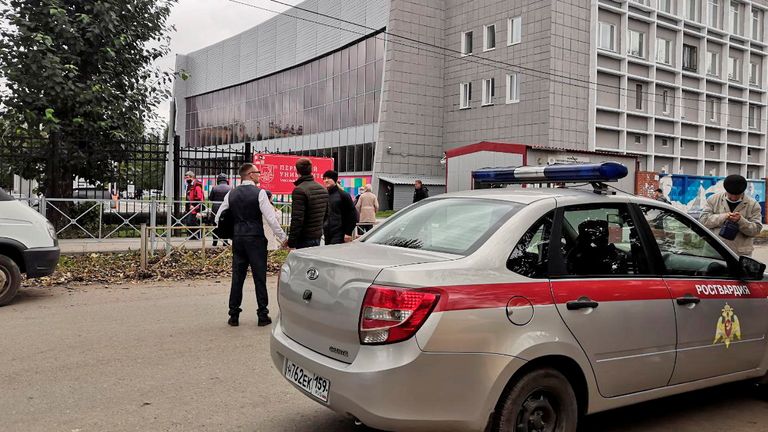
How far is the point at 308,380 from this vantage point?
349 centimetres

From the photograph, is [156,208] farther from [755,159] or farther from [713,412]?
[755,159]

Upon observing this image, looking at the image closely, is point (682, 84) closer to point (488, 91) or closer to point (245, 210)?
point (488, 91)

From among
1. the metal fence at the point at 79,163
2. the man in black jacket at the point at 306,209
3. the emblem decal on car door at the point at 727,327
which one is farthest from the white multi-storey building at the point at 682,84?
the emblem decal on car door at the point at 727,327

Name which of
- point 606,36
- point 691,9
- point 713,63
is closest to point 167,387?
→ point 606,36

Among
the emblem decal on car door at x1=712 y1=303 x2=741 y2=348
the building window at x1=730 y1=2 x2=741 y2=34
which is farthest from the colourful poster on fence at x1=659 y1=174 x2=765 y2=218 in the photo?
the emblem decal on car door at x1=712 y1=303 x2=741 y2=348

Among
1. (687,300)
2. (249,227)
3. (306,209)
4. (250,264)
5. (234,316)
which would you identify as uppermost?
(306,209)

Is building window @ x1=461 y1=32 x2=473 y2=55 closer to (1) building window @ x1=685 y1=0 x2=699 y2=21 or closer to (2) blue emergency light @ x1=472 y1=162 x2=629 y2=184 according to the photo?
(1) building window @ x1=685 y1=0 x2=699 y2=21

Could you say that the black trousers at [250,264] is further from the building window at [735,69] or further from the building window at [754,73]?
the building window at [754,73]

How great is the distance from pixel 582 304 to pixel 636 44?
3357 cm

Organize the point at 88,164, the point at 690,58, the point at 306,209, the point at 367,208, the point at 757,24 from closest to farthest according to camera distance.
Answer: the point at 306,209 → the point at 367,208 → the point at 88,164 → the point at 690,58 → the point at 757,24

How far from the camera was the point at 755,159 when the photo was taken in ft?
130

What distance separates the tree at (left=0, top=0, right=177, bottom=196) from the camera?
45.4 feet

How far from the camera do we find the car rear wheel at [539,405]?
316 cm

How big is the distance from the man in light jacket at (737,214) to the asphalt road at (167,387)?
1.92 metres
